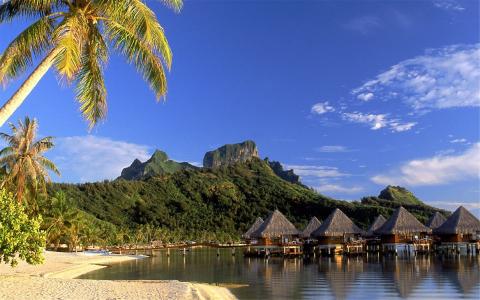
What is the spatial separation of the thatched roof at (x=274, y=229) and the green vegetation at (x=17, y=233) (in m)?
27.0

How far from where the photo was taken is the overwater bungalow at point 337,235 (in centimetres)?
3888

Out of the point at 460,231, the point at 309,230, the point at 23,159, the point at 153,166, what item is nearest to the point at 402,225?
the point at 460,231

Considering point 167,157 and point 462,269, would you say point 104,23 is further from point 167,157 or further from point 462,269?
point 167,157

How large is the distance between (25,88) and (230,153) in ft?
468

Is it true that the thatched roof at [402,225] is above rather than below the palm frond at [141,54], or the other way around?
below

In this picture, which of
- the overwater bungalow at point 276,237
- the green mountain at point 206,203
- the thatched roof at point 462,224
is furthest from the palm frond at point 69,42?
the green mountain at point 206,203

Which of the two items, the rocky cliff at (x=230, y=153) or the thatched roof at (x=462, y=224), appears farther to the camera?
the rocky cliff at (x=230, y=153)

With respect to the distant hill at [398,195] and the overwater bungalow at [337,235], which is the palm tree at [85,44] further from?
the distant hill at [398,195]

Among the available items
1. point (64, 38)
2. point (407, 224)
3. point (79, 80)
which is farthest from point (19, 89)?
point (407, 224)

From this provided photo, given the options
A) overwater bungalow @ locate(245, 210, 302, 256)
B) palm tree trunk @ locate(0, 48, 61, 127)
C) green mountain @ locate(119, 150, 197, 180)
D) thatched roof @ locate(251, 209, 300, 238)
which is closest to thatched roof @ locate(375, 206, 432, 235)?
overwater bungalow @ locate(245, 210, 302, 256)

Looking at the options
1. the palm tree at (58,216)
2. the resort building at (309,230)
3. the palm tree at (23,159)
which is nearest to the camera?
the palm tree at (23,159)

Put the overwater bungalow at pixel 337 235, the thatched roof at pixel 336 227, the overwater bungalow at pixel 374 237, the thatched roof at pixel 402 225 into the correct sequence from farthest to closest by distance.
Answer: the overwater bungalow at pixel 374 237 → the overwater bungalow at pixel 337 235 → the thatched roof at pixel 336 227 → the thatched roof at pixel 402 225

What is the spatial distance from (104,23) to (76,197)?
76526mm

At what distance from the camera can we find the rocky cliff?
149 meters
